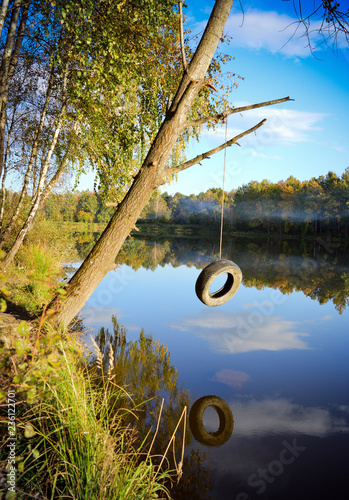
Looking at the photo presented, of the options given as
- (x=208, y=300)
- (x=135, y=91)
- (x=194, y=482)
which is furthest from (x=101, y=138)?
(x=194, y=482)

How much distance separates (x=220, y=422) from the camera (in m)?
4.76

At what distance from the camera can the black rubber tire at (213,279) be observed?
14.9ft

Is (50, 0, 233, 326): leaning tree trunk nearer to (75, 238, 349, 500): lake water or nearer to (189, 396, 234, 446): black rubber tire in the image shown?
(75, 238, 349, 500): lake water

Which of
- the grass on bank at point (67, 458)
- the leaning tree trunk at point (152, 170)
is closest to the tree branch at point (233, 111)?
the leaning tree trunk at point (152, 170)

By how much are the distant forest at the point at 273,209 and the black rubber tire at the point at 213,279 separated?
37.3m

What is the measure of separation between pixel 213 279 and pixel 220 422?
205cm

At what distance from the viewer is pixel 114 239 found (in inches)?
187

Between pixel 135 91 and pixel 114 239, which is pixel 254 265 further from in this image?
pixel 114 239

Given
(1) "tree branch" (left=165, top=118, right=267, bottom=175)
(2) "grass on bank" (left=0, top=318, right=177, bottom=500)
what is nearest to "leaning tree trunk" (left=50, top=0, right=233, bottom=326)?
(1) "tree branch" (left=165, top=118, right=267, bottom=175)

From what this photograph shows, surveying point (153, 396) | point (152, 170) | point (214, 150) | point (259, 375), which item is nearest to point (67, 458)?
point (153, 396)

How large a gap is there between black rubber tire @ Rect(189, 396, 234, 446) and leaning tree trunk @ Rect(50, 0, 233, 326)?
7.43ft

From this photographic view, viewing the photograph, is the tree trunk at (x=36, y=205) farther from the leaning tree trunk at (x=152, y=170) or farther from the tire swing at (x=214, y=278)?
the tire swing at (x=214, y=278)

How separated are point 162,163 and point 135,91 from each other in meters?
4.59

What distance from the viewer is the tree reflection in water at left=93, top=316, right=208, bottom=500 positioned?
364cm
